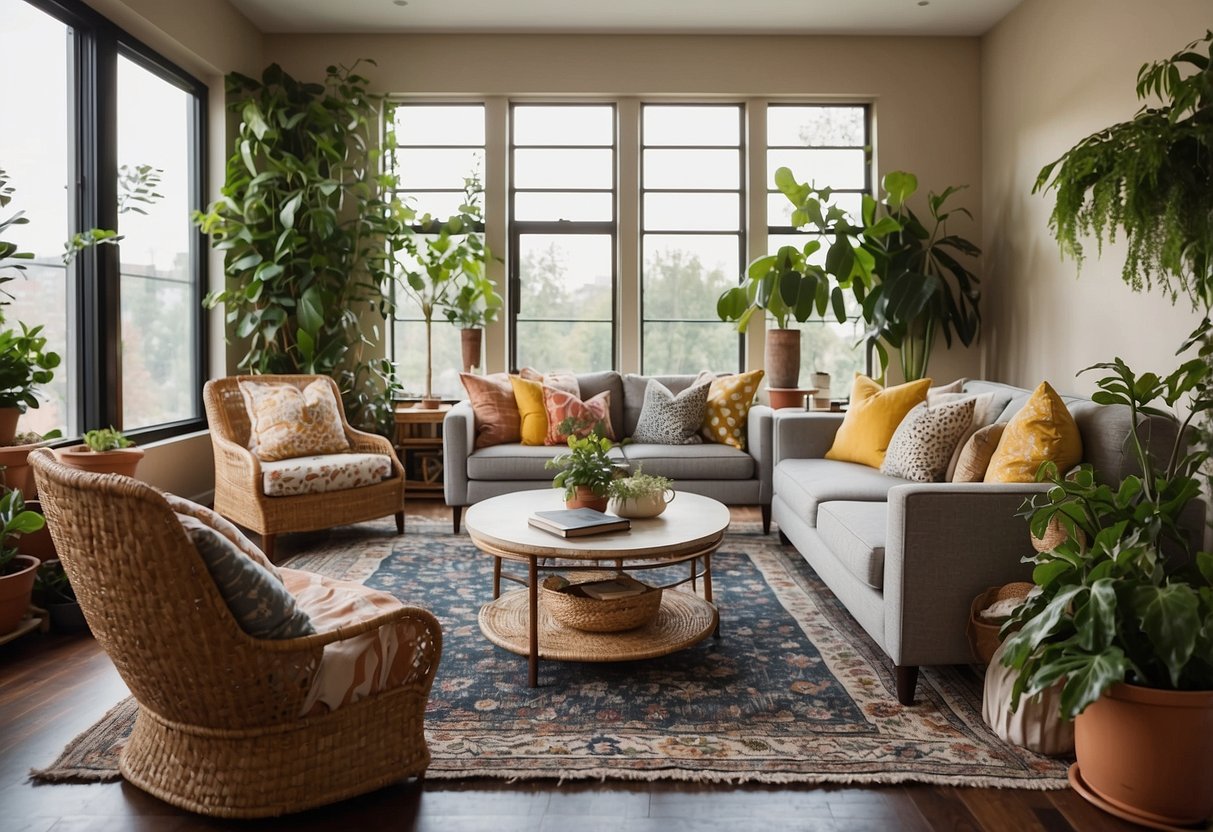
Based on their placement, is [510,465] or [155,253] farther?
[155,253]

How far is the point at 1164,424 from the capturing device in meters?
2.63

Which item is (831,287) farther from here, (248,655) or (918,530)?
(248,655)

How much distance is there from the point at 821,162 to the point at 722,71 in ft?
3.01

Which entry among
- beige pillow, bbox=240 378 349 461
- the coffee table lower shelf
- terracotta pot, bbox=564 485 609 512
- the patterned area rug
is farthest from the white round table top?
beige pillow, bbox=240 378 349 461

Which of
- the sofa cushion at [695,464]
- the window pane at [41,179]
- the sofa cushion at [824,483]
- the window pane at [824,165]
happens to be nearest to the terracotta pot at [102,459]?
the window pane at [41,179]

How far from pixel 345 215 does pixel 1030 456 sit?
15.5 feet

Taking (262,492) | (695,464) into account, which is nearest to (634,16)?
(695,464)

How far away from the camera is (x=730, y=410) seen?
16.8ft

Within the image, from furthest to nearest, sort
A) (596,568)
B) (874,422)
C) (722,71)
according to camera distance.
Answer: (722,71) < (874,422) < (596,568)

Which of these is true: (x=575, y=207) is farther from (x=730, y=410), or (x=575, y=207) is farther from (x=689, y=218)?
(x=730, y=410)

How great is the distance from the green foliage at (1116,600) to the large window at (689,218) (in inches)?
159

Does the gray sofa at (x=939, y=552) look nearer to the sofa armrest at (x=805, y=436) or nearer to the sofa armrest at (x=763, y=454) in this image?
the sofa armrest at (x=805, y=436)

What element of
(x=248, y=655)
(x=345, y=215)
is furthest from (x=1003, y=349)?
(x=248, y=655)

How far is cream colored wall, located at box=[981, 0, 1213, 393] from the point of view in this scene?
4.07m
